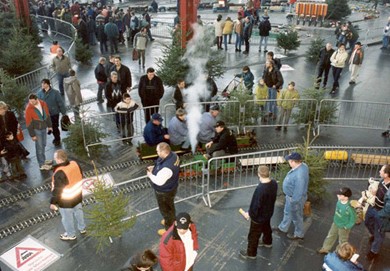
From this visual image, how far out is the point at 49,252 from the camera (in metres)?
7.12

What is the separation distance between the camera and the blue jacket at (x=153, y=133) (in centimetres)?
936

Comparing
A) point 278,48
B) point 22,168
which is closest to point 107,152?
point 22,168

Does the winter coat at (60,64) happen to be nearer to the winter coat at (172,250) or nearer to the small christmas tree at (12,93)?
the small christmas tree at (12,93)

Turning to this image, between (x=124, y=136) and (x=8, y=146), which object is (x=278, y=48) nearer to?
(x=124, y=136)

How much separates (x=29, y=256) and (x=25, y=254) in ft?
0.33

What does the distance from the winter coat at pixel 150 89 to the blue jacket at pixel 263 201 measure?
5.75m

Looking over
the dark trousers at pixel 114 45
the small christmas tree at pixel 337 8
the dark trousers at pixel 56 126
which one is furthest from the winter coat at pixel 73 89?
the small christmas tree at pixel 337 8

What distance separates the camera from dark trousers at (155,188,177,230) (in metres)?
7.05

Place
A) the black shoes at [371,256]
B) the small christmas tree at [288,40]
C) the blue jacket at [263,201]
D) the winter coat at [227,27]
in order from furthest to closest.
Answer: the winter coat at [227,27]
the small christmas tree at [288,40]
the black shoes at [371,256]
the blue jacket at [263,201]

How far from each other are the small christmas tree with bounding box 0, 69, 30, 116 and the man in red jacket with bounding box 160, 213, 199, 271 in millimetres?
8730

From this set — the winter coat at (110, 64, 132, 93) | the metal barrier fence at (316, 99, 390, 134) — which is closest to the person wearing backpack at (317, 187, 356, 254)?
the metal barrier fence at (316, 99, 390, 134)

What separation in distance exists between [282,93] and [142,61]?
7.79 m

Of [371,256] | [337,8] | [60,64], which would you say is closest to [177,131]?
[371,256]

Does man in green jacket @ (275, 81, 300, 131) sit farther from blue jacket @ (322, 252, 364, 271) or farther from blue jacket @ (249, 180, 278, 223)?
blue jacket @ (322, 252, 364, 271)
